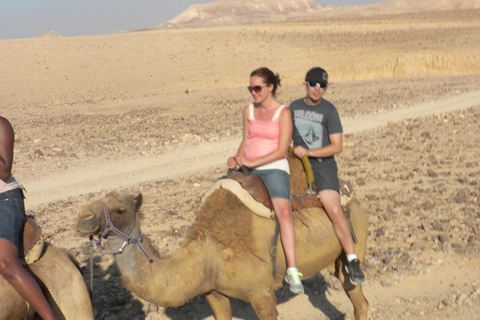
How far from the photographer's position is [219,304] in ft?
17.6

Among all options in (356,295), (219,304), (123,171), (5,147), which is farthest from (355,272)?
(123,171)

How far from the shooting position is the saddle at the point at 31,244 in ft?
14.7

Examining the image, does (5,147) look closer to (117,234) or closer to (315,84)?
(117,234)

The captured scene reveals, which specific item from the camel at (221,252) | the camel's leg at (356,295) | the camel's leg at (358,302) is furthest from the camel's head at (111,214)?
the camel's leg at (358,302)

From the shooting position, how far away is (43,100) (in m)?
32.6

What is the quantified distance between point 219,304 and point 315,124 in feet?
6.80

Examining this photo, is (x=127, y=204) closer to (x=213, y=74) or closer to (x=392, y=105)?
(x=392, y=105)

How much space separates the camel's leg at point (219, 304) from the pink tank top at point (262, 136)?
1.43 meters

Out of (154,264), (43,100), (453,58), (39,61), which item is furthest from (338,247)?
(39,61)

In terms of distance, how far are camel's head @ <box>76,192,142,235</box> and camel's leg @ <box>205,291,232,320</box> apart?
144 cm

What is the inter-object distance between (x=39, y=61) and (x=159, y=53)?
421 inches

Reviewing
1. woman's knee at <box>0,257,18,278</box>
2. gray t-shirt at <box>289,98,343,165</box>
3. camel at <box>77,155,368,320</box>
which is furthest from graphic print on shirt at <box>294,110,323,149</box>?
woman's knee at <box>0,257,18,278</box>

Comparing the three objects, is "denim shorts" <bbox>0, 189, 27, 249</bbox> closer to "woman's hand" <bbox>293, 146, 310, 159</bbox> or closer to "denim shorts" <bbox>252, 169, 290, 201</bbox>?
"denim shorts" <bbox>252, 169, 290, 201</bbox>

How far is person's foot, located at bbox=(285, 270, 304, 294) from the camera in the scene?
→ 488 centimetres
